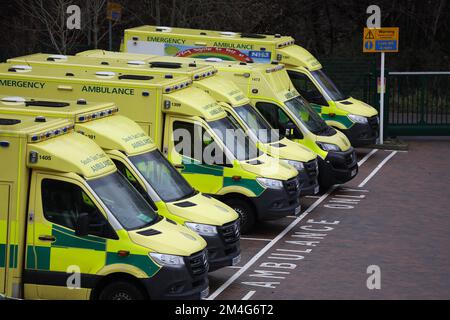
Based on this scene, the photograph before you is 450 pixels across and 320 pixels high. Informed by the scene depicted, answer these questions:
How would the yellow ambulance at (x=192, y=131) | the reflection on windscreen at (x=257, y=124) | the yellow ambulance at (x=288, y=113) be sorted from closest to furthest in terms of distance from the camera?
the yellow ambulance at (x=192, y=131) → the reflection on windscreen at (x=257, y=124) → the yellow ambulance at (x=288, y=113)

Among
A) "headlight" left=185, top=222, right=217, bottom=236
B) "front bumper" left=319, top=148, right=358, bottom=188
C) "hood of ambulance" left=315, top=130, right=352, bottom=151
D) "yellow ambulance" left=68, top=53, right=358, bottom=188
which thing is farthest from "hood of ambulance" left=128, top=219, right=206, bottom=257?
"hood of ambulance" left=315, top=130, right=352, bottom=151

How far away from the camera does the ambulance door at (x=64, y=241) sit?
46.8ft

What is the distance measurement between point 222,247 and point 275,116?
269 inches

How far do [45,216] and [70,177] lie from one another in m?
0.58

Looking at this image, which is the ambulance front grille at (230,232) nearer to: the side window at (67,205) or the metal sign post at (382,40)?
the side window at (67,205)

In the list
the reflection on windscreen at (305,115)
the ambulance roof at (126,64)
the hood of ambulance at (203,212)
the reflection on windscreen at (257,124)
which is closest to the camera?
the hood of ambulance at (203,212)

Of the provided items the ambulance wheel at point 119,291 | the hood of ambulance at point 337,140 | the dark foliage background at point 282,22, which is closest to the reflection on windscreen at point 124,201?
the ambulance wheel at point 119,291

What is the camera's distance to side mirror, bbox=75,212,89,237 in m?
14.0

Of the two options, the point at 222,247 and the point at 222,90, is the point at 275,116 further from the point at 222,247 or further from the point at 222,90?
the point at 222,247

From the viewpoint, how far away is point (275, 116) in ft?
75.5

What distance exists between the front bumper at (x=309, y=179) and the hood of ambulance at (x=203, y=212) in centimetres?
449

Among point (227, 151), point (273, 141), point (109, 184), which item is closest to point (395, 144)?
point (273, 141)
